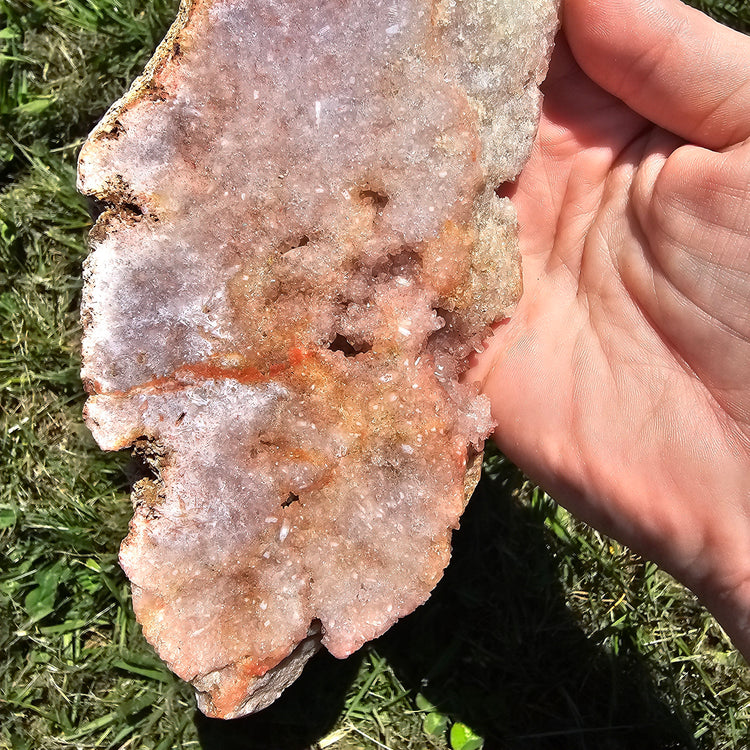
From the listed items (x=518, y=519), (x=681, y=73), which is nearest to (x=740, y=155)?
(x=681, y=73)

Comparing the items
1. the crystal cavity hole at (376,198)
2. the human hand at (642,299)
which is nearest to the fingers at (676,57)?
the human hand at (642,299)

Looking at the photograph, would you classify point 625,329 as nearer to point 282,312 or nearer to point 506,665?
point 282,312

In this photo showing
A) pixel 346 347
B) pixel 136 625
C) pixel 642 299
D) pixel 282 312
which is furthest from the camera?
pixel 136 625

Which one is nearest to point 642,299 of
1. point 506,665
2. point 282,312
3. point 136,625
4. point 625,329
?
point 625,329

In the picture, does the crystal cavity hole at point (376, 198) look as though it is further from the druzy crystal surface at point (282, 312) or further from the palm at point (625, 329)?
the palm at point (625, 329)

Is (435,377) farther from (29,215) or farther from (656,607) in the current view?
(29,215)

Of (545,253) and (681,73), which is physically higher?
(681,73)

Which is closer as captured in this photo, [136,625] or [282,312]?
[282,312]
